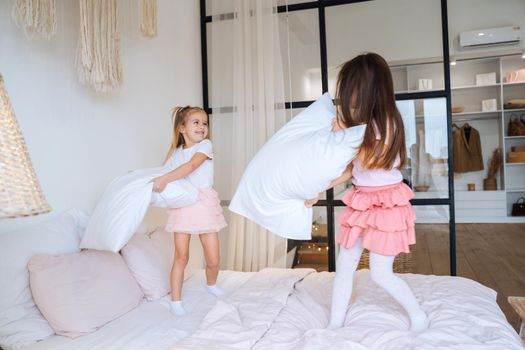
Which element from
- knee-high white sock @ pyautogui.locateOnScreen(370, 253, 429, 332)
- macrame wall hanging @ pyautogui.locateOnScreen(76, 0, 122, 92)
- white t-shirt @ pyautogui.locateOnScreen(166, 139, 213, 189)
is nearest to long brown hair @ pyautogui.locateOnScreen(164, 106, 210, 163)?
white t-shirt @ pyautogui.locateOnScreen(166, 139, 213, 189)

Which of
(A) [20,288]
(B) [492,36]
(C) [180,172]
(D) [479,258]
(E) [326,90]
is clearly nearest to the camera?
(A) [20,288]

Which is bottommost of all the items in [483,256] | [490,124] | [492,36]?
[483,256]

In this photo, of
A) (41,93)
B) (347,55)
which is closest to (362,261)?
(347,55)

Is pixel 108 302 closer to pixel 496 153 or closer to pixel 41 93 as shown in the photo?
pixel 41 93

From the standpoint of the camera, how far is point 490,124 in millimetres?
6328

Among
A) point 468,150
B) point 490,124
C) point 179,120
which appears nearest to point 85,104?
point 179,120

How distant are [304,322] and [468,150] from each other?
5.41 m

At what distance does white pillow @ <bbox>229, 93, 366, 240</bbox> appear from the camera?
1524 millimetres

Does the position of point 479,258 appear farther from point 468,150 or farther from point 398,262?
point 468,150

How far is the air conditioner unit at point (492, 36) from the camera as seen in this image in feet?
16.4

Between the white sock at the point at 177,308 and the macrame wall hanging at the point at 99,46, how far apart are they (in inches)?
38.9

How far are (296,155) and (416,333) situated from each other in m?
0.70

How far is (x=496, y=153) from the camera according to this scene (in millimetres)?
6230

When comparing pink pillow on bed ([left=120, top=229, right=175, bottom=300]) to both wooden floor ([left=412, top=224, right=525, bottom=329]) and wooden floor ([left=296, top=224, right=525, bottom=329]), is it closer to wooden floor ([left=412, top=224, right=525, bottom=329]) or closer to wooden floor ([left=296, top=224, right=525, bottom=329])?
wooden floor ([left=296, top=224, right=525, bottom=329])
